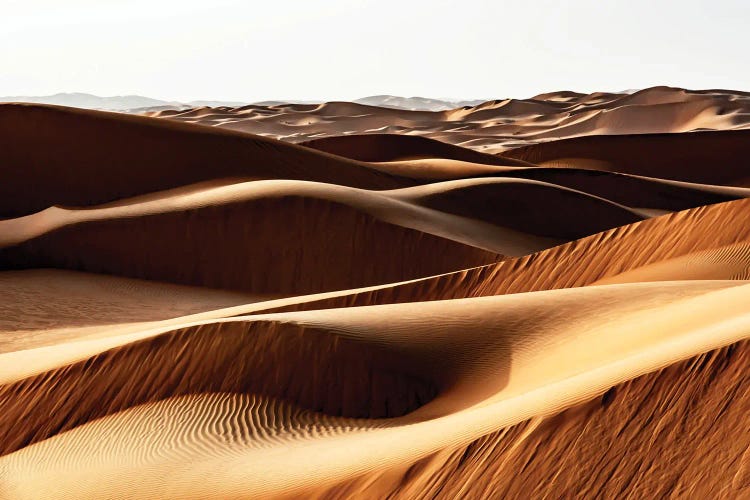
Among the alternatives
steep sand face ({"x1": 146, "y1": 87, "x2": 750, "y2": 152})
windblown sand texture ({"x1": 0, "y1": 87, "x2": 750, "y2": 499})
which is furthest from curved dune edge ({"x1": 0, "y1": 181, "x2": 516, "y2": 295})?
steep sand face ({"x1": 146, "y1": 87, "x2": 750, "y2": 152})

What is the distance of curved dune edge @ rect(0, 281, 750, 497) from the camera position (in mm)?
4566

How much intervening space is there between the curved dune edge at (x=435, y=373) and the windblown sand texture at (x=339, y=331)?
2 centimetres

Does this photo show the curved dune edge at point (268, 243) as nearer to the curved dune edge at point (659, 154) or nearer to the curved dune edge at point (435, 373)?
the curved dune edge at point (435, 373)

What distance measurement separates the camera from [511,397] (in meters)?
5.29

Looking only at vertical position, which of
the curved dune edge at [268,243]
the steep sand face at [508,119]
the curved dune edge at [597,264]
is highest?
the curved dune edge at [597,264]

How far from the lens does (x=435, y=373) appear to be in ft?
21.2

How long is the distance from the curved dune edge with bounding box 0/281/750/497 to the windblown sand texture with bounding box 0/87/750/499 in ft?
0.08

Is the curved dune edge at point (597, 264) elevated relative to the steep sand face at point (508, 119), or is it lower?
elevated

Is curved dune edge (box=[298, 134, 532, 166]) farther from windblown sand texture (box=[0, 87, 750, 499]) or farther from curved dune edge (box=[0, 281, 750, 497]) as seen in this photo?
curved dune edge (box=[0, 281, 750, 497])

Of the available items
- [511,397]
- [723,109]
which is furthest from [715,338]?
[723,109]

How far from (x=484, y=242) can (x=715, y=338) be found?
462 inches

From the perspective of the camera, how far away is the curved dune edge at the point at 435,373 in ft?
15.0

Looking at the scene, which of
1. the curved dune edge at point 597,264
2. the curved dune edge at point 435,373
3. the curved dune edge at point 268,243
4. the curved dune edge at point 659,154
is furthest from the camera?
the curved dune edge at point 659,154

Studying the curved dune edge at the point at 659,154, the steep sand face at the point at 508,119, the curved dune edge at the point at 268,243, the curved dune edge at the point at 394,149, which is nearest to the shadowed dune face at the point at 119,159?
the curved dune edge at the point at 268,243
